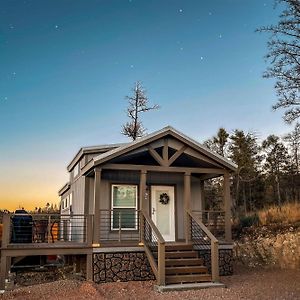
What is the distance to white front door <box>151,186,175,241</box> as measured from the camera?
13.0 m

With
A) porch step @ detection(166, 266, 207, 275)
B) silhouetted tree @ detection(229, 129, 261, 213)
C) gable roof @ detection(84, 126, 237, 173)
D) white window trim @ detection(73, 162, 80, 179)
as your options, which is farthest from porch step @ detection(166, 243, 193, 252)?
silhouetted tree @ detection(229, 129, 261, 213)

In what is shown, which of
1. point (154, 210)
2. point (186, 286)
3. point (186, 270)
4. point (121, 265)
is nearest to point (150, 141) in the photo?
point (154, 210)

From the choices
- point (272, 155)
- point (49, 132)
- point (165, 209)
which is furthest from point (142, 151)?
point (272, 155)

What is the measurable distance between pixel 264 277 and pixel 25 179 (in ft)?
45.6

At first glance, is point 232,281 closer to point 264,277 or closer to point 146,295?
point 264,277

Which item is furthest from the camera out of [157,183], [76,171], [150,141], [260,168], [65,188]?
[260,168]

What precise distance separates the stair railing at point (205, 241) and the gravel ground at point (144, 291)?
0.55 meters

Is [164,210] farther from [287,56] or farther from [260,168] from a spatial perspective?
[260,168]

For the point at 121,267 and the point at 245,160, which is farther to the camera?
the point at 245,160

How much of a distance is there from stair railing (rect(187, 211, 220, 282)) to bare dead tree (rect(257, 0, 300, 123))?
6.05 m

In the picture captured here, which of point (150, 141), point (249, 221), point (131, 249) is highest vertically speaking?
point (150, 141)

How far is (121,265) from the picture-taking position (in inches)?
417

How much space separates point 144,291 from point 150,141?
4458 millimetres

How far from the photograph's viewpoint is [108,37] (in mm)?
15102
